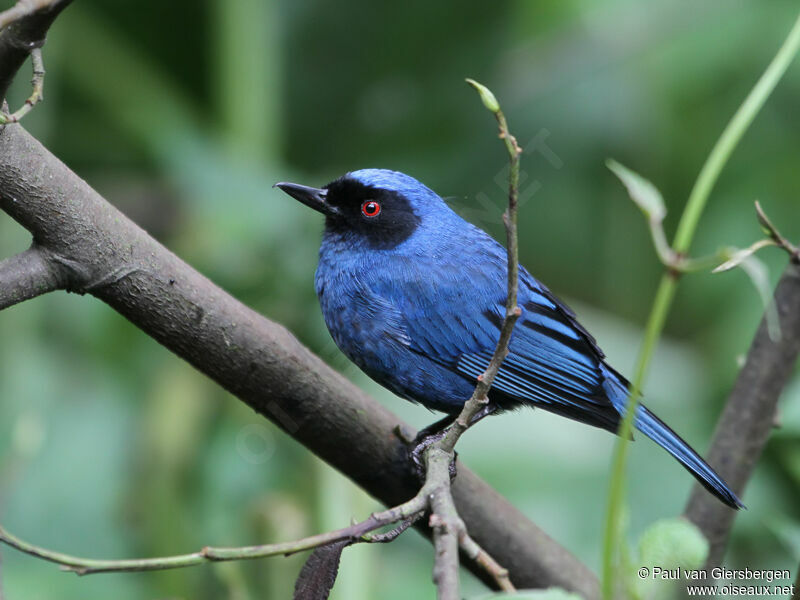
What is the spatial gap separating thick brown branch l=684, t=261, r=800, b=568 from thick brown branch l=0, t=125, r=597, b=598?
46 centimetres

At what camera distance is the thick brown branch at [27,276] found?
1929 mm

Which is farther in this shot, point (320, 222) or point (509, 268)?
point (320, 222)

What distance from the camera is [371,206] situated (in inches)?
126

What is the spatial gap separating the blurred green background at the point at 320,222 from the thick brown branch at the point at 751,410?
26cm

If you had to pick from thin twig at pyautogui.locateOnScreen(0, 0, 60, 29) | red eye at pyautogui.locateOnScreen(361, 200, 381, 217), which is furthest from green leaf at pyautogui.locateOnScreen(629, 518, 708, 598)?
red eye at pyautogui.locateOnScreen(361, 200, 381, 217)

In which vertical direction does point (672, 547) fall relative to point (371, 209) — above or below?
below

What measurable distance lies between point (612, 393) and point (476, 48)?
275 cm

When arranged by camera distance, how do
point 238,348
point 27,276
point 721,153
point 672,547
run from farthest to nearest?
point 238,348 → point 27,276 → point 721,153 → point 672,547

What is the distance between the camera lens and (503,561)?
2.67 meters

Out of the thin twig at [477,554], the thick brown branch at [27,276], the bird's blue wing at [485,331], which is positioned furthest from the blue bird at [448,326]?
the thin twig at [477,554]

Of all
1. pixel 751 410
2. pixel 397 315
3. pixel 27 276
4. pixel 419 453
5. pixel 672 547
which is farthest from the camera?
Answer: pixel 397 315

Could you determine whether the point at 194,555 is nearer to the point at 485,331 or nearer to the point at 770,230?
the point at 770,230

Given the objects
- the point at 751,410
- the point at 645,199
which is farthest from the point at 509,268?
the point at 751,410

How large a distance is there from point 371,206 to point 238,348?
3.56 feet
